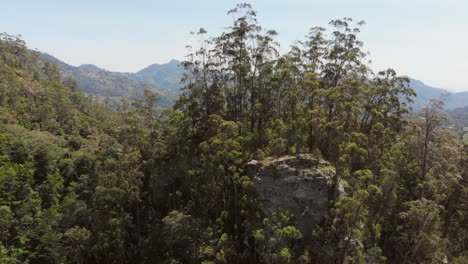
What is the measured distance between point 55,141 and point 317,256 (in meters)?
49.8

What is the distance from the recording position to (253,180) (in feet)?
95.1

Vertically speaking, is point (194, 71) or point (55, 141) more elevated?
point (194, 71)

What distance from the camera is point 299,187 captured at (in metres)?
27.4

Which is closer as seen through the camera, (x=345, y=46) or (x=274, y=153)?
(x=274, y=153)

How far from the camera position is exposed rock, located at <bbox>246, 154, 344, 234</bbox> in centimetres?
2705

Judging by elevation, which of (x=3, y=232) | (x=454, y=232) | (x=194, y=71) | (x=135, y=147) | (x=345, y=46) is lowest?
(x=3, y=232)

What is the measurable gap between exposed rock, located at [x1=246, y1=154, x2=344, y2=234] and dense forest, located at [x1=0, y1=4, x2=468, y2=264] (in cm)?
63

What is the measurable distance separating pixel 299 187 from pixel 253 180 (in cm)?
391

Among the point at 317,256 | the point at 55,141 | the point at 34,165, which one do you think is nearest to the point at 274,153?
the point at 317,256

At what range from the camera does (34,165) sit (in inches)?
1934

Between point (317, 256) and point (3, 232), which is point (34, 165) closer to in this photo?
point (3, 232)

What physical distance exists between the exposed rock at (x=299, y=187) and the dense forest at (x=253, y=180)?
0.63m

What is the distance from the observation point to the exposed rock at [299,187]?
88.7ft

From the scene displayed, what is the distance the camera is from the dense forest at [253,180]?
1041 inches
